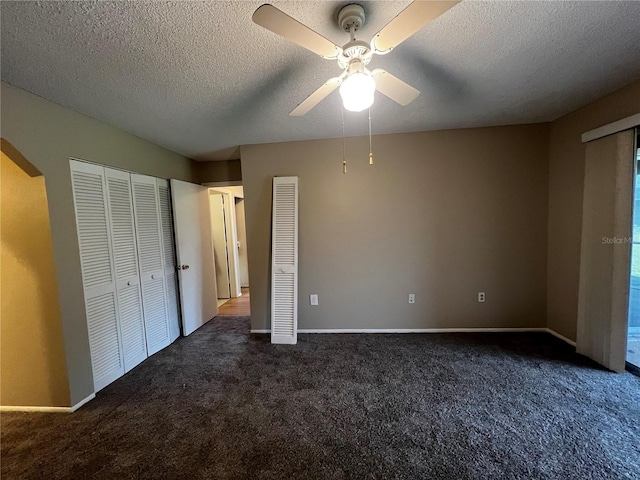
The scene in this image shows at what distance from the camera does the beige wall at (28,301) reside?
6.18 ft

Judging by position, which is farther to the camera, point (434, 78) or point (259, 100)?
point (259, 100)

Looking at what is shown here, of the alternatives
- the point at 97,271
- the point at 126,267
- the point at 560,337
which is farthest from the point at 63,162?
the point at 560,337

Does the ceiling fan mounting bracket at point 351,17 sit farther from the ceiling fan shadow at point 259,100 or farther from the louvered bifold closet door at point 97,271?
the louvered bifold closet door at point 97,271

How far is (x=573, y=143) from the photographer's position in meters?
2.58

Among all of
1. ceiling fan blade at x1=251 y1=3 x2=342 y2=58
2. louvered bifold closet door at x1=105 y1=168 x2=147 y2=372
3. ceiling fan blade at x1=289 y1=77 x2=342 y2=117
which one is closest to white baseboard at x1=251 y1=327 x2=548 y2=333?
louvered bifold closet door at x1=105 y1=168 x2=147 y2=372

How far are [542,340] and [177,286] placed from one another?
4248 millimetres

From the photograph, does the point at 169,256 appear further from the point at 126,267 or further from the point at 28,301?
the point at 28,301

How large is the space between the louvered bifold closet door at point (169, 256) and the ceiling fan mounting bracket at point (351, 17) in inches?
107

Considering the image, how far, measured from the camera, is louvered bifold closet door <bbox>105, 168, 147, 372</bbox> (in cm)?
245

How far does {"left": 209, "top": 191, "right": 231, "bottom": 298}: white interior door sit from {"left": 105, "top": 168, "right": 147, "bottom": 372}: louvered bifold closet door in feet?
7.58

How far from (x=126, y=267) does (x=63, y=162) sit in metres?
1.03

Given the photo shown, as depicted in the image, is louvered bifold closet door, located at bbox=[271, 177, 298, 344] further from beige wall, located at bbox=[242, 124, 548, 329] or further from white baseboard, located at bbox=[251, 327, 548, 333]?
white baseboard, located at bbox=[251, 327, 548, 333]

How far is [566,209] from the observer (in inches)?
106

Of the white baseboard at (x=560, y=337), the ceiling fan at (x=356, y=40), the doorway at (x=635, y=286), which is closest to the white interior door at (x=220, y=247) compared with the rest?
the ceiling fan at (x=356, y=40)
